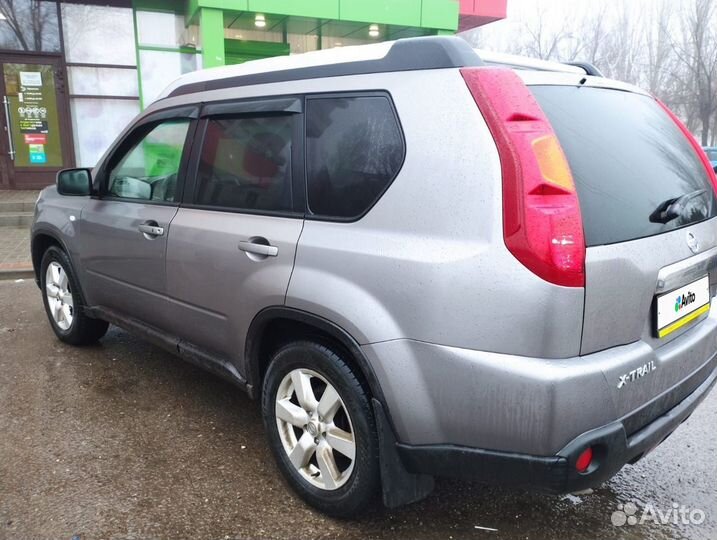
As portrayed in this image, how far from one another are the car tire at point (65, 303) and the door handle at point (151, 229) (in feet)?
3.75

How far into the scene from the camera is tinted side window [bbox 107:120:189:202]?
3.31 metres

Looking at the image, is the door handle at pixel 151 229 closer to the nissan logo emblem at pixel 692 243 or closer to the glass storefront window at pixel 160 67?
the nissan logo emblem at pixel 692 243

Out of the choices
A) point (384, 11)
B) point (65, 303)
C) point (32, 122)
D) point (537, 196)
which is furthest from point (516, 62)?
point (32, 122)

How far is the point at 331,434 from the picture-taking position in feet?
8.01

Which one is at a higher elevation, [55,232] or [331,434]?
[55,232]

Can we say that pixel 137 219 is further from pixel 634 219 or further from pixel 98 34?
pixel 98 34

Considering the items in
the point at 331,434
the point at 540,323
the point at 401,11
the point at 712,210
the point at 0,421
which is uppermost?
the point at 401,11

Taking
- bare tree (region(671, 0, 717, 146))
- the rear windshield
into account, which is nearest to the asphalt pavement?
the rear windshield

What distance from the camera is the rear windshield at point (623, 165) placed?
2.02 metres

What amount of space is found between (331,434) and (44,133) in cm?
1181

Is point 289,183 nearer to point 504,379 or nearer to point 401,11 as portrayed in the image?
point 504,379

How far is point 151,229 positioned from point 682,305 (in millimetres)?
2586

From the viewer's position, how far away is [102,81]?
39.9 ft

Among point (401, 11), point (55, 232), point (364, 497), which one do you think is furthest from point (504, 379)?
point (401, 11)
